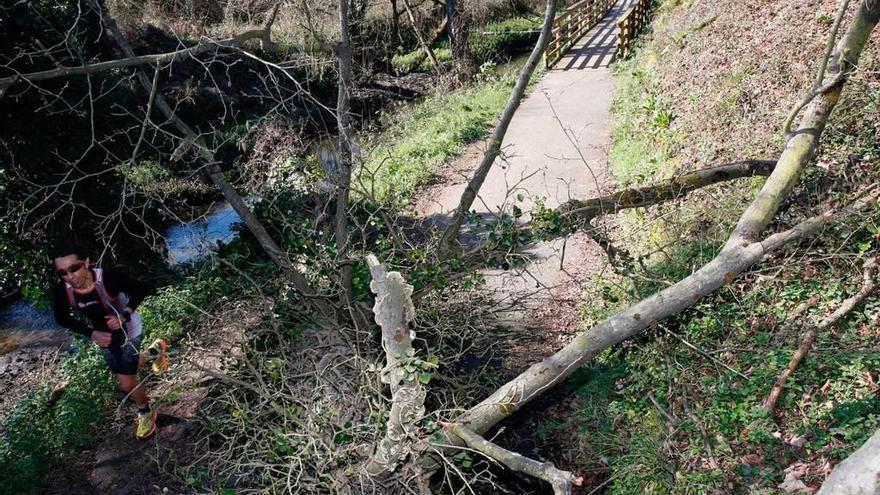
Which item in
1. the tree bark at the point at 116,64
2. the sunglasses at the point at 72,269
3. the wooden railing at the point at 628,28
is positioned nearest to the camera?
the tree bark at the point at 116,64

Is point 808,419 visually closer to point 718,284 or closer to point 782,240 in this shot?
point 718,284

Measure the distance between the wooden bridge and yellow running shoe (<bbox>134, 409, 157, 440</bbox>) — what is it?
41.4 feet

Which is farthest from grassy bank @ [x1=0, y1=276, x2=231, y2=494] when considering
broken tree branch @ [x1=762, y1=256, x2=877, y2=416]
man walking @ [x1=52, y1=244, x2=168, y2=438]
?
broken tree branch @ [x1=762, y1=256, x2=877, y2=416]

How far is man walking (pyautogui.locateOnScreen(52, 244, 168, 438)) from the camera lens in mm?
5215

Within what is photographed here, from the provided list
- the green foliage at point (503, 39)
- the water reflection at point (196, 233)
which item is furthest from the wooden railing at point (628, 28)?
the water reflection at point (196, 233)

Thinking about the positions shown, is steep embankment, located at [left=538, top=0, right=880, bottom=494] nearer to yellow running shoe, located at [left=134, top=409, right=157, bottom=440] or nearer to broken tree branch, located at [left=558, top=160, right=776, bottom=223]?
broken tree branch, located at [left=558, top=160, right=776, bottom=223]

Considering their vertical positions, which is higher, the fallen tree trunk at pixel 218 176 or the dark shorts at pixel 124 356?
the fallen tree trunk at pixel 218 176

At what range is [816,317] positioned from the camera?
4797 mm

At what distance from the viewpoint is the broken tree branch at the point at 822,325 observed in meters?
4.30

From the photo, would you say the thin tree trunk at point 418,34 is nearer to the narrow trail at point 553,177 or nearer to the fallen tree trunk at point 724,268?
the narrow trail at point 553,177

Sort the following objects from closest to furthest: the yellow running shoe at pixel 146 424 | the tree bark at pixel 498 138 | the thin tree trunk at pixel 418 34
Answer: the yellow running shoe at pixel 146 424
the tree bark at pixel 498 138
the thin tree trunk at pixel 418 34

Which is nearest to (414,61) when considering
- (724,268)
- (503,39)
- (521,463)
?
(503,39)

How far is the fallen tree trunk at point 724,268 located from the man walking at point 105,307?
3.27 metres

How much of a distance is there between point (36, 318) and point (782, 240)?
427 inches
